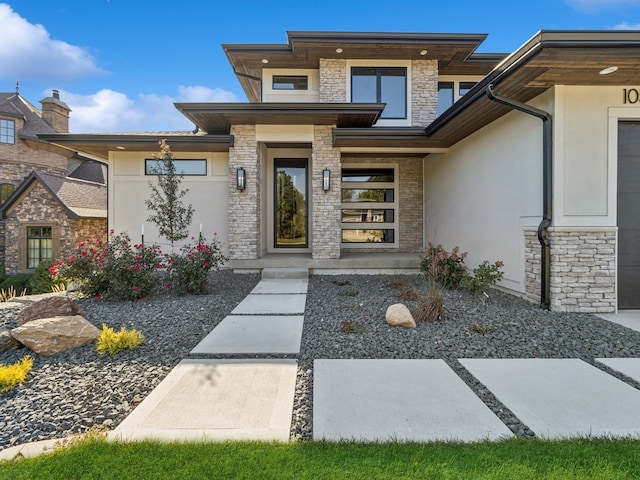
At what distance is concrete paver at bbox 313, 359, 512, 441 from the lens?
2283 millimetres

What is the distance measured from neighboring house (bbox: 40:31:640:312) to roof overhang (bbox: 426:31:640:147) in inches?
0.8

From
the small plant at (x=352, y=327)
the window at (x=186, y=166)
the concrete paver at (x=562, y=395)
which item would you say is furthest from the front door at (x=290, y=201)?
the concrete paver at (x=562, y=395)

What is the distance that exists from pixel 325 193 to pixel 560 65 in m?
5.35

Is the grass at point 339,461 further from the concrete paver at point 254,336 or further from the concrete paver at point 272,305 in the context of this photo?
the concrete paver at point 272,305

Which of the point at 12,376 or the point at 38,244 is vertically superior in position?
the point at 38,244

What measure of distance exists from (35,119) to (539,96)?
24.4m

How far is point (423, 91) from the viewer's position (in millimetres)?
10203

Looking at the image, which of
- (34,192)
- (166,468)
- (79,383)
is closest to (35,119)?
(34,192)

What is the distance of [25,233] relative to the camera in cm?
1359

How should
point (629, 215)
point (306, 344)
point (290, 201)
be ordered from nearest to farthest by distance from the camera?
point (306, 344)
point (629, 215)
point (290, 201)

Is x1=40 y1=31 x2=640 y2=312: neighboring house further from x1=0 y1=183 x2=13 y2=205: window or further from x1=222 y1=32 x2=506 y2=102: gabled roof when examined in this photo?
x1=0 y1=183 x2=13 y2=205: window

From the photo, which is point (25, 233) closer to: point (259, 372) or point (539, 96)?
point (259, 372)

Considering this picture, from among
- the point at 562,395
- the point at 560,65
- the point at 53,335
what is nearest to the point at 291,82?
the point at 560,65

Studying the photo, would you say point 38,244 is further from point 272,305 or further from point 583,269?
point 583,269
